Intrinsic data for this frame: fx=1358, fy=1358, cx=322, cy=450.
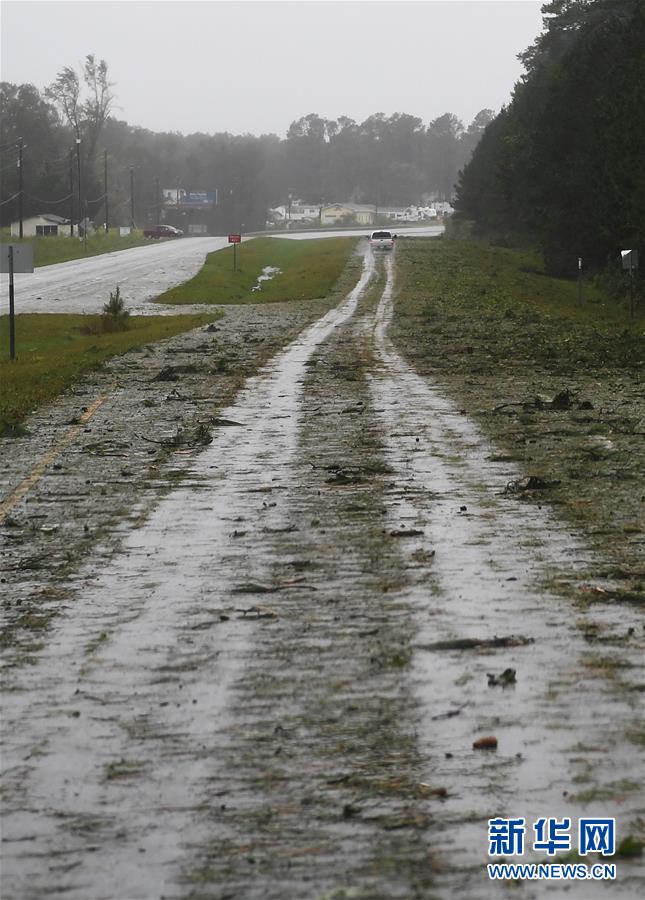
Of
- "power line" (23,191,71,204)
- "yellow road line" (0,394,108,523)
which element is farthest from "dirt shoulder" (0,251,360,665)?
"power line" (23,191,71,204)

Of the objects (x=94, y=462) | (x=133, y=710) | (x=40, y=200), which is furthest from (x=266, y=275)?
(x=40, y=200)

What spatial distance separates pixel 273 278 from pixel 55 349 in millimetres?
37864

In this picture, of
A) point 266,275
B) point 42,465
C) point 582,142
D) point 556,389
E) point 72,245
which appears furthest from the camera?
point 72,245

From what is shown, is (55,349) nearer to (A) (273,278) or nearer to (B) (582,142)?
(A) (273,278)

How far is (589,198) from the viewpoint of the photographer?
60.8 m

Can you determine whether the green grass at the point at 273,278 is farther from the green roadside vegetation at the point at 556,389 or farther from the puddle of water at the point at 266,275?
the green roadside vegetation at the point at 556,389

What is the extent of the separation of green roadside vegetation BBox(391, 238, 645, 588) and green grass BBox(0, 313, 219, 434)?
607 centimetres

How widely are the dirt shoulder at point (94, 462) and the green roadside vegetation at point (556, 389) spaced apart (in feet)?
10.7

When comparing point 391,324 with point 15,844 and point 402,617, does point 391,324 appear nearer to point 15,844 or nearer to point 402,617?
point 402,617

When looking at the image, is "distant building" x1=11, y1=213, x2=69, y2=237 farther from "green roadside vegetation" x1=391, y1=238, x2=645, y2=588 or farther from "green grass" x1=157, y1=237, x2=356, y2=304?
"green roadside vegetation" x1=391, y1=238, x2=645, y2=588

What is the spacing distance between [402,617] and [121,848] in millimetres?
3067

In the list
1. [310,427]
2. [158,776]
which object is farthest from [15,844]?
[310,427]

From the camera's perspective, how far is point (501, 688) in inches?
239

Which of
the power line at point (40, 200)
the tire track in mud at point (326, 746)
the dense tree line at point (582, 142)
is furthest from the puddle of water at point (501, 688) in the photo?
the power line at point (40, 200)
